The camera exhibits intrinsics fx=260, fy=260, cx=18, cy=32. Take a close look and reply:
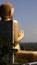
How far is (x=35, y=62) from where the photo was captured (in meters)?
21.9

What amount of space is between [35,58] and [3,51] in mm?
9309

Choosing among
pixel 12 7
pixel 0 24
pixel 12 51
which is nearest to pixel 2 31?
pixel 0 24

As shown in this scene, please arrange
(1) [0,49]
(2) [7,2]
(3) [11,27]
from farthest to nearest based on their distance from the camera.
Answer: (2) [7,2]
(3) [11,27]
(1) [0,49]

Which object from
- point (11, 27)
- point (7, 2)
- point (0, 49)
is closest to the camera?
point (0, 49)

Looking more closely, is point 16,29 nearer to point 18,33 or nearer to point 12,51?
point 18,33

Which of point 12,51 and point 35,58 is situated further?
point 35,58

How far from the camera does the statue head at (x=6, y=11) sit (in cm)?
2256

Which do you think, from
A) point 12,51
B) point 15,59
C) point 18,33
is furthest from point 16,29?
point 12,51

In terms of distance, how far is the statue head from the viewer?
74.0ft

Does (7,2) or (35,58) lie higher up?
(7,2)

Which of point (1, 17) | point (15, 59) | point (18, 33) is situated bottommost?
point (15, 59)

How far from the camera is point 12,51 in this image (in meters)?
14.1

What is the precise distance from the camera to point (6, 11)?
73.8 ft

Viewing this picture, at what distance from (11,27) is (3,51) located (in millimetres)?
8047
